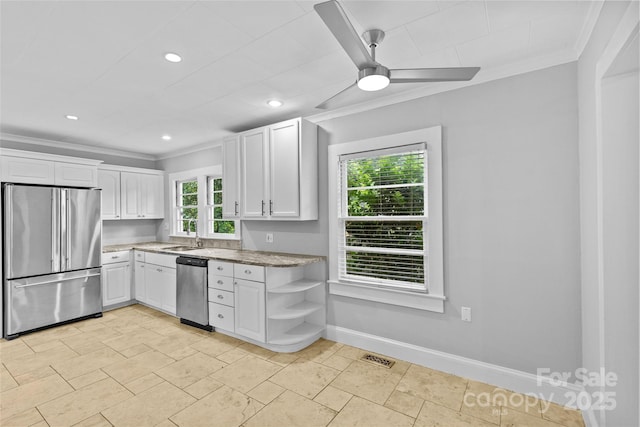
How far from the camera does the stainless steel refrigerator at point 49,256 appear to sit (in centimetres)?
363

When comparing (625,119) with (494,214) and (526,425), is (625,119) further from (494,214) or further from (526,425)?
(526,425)

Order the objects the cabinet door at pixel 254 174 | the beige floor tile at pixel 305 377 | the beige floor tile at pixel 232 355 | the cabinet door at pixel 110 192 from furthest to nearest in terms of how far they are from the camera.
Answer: the cabinet door at pixel 110 192 → the cabinet door at pixel 254 174 → the beige floor tile at pixel 232 355 → the beige floor tile at pixel 305 377

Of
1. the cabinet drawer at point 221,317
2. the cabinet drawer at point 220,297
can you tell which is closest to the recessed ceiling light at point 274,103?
the cabinet drawer at point 220,297

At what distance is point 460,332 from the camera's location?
Answer: 2668mm

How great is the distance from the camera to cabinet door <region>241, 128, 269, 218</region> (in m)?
3.62

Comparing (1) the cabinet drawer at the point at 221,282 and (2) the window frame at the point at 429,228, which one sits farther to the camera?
(1) the cabinet drawer at the point at 221,282

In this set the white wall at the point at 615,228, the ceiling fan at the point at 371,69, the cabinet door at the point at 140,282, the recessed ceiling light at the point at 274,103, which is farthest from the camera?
the cabinet door at the point at 140,282

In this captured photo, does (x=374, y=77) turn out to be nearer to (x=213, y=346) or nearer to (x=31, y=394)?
(x=213, y=346)

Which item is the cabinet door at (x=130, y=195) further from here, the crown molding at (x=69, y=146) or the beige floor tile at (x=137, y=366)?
the beige floor tile at (x=137, y=366)

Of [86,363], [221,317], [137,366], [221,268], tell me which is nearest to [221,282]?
[221,268]

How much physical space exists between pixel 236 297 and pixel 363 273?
4.62 feet

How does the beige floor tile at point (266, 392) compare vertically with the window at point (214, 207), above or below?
below

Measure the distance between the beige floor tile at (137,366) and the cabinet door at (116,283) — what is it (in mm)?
1943

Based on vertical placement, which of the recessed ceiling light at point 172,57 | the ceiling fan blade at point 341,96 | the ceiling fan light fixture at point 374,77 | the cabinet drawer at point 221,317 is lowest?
the cabinet drawer at point 221,317
